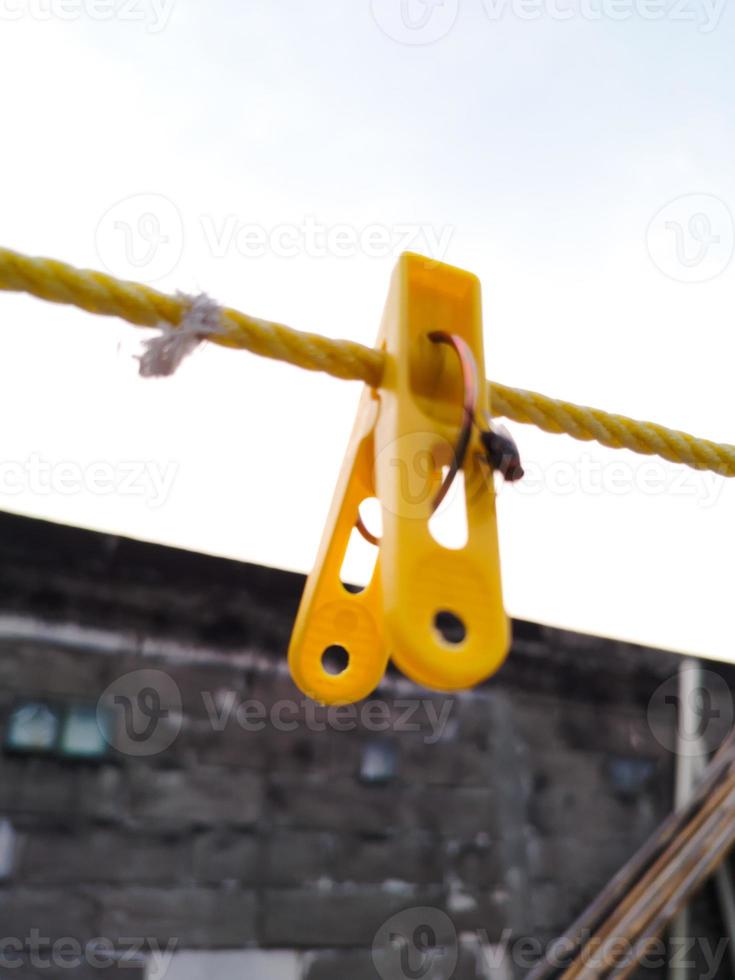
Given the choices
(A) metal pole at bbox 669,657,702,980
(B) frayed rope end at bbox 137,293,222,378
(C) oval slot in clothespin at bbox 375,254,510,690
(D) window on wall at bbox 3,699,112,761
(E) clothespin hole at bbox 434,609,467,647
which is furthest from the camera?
(A) metal pole at bbox 669,657,702,980

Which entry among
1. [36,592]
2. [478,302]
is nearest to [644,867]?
[36,592]

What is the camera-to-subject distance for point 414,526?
49cm

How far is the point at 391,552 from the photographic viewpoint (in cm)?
48

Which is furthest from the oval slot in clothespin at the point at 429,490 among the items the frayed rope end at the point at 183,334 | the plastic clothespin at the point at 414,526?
the frayed rope end at the point at 183,334

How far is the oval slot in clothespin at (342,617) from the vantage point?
0.66m

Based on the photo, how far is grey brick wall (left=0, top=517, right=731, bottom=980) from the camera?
5.82 ft

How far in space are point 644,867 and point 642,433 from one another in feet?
7.80

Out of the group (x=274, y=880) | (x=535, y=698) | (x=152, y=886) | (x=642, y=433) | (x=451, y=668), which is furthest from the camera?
(x=535, y=698)

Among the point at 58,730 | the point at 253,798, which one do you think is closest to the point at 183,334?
the point at 58,730

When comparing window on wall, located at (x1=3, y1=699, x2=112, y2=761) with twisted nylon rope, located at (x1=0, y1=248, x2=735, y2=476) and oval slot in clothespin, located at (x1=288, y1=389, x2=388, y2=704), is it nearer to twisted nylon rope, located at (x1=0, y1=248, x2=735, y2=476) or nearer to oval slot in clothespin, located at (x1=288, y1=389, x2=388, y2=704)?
oval slot in clothespin, located at (x1=288, y1=389, x2=388, y2=704)

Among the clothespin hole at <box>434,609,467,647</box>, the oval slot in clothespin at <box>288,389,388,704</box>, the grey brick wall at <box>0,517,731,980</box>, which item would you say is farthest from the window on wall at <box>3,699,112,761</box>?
the oval slot in clothespin at <box>288,389,388,704</box>

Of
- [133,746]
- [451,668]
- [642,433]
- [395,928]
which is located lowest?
[395,928]

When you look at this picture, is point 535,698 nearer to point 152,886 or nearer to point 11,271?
point 152,886

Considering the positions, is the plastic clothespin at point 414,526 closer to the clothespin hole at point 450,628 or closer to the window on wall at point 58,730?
the window on wall at point 58,730
